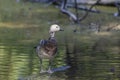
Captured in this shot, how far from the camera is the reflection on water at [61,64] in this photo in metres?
10.8

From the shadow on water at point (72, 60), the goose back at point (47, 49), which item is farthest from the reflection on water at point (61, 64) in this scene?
the goose back at point (47, 49)

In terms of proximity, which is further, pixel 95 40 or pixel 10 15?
pixel 10 15

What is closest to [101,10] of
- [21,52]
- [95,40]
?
[95,40]

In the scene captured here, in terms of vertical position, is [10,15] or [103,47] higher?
[10,15]

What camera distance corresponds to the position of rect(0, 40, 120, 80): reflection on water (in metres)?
10.8

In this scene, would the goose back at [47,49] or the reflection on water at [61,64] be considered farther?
the goose back at [47,49]

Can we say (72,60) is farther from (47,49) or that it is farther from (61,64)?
(47,49)

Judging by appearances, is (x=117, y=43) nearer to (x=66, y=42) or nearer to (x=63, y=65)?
(x=66, y=42)

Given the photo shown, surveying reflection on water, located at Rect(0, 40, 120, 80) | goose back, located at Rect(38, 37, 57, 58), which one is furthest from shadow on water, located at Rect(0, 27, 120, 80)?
goose back, located at Rect(38, 37, 57, 58)

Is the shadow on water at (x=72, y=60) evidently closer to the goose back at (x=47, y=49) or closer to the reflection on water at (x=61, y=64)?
the reflection on water at (x=61, y=64)

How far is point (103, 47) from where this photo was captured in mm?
14820

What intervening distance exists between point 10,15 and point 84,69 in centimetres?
1050

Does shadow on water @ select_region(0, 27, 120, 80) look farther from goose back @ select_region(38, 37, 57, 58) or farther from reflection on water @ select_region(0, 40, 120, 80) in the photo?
goose back @ select_region(38, 37, 57, 58)

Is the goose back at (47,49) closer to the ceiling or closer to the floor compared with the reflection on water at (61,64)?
closer to the ceiling
